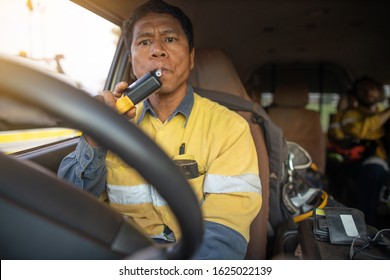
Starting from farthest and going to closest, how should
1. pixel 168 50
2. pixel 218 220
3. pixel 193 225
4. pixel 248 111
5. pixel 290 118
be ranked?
pixel 290 118 < pixel 248 111 < pixel 168 50 < pixel 218 220 < pixel 193 225

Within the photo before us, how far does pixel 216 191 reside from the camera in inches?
34.5

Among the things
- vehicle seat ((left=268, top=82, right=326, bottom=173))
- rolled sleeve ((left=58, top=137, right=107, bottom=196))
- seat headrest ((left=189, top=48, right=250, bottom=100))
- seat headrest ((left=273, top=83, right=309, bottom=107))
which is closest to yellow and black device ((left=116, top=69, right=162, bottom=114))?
rolled sleeve ((left=58, top=137, right=107, bottom=196))

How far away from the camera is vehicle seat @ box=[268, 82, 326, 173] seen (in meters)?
2.29

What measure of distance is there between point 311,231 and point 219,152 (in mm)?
321

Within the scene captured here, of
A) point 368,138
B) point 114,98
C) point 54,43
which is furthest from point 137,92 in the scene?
point 368,138

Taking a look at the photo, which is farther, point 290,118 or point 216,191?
point 290,118

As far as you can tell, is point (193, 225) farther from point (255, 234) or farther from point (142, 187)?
point (255, 234)

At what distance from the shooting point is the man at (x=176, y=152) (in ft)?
2.78

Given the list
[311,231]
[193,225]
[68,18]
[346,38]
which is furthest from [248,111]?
[346,38]

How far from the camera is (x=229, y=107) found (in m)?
1.18

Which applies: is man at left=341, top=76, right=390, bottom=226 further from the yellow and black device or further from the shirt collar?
the yellow and black device

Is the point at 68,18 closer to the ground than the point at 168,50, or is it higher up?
higher up

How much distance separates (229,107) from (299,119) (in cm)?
133
